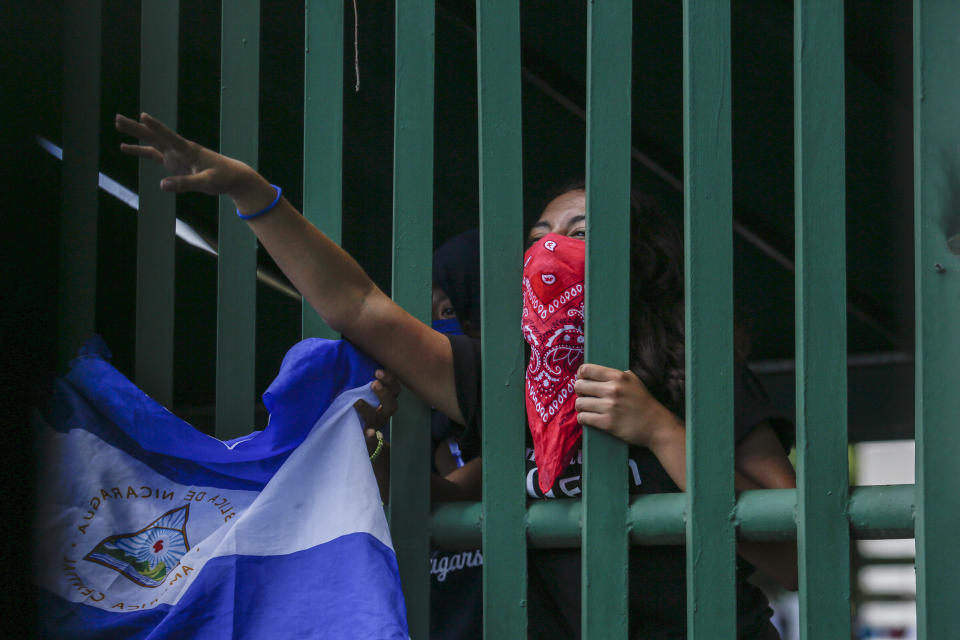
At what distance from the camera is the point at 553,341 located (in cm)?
190

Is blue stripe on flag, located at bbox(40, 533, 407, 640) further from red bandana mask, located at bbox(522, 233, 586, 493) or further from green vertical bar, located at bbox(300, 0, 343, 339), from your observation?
green vertical bar, located at bbox(300, 0, 343, 339)

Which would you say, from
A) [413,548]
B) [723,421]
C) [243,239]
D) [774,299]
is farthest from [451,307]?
[774,299]

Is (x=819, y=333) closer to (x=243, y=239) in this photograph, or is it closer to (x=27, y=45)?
(x=243, y=239)

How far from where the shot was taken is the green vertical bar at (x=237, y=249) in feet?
6.73

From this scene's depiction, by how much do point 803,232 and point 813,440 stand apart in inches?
12.6

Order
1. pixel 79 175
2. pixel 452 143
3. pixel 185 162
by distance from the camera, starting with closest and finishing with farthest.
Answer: pixel 185 162
pixel 79 175
pixel 452 143

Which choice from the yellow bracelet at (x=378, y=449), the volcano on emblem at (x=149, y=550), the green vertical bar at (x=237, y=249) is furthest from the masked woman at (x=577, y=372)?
the volcano on emblem at (x=149, y=550)

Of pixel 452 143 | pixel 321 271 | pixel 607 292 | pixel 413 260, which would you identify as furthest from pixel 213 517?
pixel 452 143

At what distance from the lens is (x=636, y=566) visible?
1879mm

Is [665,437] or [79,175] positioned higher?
[79,175]

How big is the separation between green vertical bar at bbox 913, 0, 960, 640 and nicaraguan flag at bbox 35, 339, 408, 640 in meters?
0.78

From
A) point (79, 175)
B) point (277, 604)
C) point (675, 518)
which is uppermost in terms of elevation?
point (79, 175)

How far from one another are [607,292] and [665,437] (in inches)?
10.0

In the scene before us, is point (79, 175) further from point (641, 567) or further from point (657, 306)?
point (641, 567)
